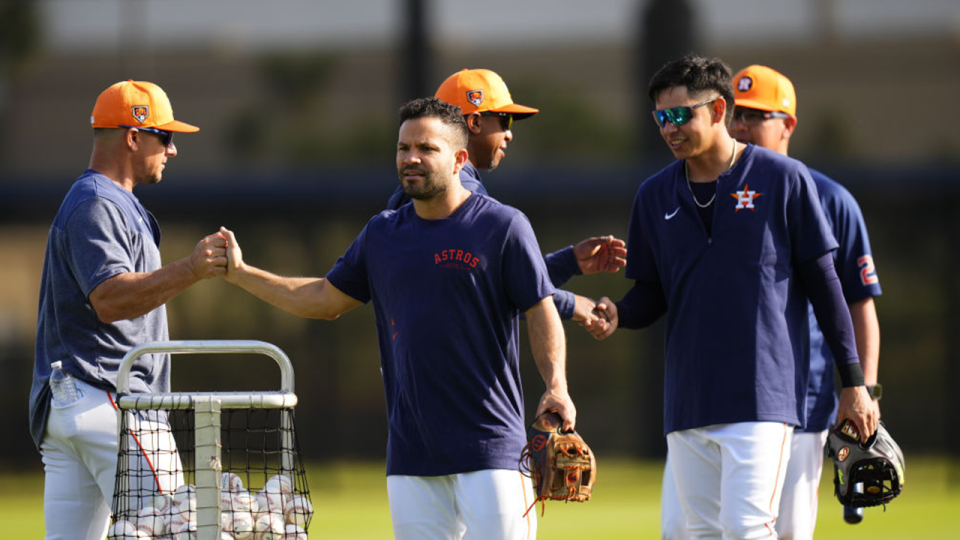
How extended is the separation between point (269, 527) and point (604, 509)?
8.38 meters

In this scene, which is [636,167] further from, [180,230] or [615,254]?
[615,254]

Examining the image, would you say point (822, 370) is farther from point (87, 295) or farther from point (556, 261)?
point (87, 295)

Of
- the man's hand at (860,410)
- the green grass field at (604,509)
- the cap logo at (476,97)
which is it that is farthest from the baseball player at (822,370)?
the green grass field at (604,509)

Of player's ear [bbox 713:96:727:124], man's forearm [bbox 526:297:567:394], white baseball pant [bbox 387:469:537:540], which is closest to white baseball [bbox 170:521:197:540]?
white baseball pant [bbox 387:469:537:540]

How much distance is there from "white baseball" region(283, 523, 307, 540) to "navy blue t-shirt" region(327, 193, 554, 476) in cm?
48

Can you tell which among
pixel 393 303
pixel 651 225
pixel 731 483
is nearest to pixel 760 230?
pixel 651 225

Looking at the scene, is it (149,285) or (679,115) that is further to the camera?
(679,115)

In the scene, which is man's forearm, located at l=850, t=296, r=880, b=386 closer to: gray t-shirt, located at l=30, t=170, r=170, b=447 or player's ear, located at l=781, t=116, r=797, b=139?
player's ear, located at l=781, t=116, r=797, b=139

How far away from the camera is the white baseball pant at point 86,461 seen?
510 centimetres

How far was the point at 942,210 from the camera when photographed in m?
17.5

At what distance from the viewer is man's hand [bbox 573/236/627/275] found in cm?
627

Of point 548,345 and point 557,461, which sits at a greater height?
point 548,345

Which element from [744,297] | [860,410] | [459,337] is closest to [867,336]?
[860,410]

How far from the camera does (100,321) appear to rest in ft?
17.3
